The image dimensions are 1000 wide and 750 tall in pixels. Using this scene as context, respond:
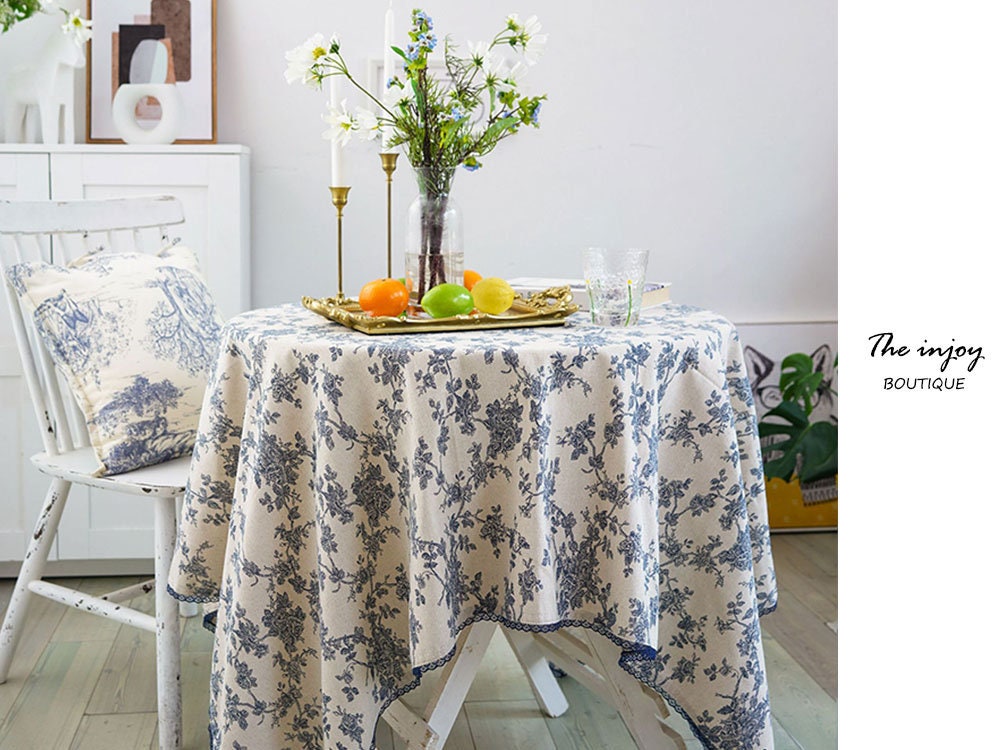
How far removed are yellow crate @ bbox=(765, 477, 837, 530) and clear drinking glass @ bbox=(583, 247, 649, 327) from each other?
1607mm

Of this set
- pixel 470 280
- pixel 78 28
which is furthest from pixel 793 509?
pixel 78 28

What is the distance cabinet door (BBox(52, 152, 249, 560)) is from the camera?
9.40ft

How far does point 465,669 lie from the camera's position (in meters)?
1.84

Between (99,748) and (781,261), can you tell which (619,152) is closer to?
(781,261)

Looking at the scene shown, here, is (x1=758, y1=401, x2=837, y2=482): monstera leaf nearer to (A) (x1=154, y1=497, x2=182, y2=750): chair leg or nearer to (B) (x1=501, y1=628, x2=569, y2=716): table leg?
(B) (x1=501, y1=628, x2=569, y2=716): table leg

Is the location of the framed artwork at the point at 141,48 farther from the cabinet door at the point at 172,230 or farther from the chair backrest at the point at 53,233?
the chair backrest at the point at 53,233

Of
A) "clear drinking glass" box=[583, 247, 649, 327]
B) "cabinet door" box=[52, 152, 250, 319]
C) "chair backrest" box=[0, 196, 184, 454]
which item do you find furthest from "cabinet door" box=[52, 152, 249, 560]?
"clear drinking glass" box=[583, 247, 649, 327]

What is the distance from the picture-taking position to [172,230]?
9.65 ft

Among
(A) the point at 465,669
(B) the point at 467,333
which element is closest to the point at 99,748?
(A) the point at 465,669

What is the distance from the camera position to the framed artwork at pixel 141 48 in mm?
3041

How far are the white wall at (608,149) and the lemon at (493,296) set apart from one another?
1.37m

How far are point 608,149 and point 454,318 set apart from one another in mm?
1574
